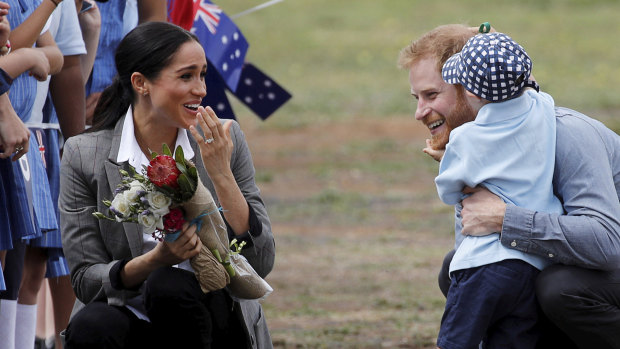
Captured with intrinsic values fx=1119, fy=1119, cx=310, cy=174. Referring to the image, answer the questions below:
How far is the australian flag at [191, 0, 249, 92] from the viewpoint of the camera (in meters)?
5.62

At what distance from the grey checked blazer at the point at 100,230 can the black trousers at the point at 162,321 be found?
0.24 ft

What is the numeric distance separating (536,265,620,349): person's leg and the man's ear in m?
1.52

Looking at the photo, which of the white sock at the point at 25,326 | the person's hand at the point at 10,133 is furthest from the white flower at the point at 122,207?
the white sock at the point at 25,326

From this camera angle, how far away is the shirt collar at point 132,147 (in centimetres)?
387

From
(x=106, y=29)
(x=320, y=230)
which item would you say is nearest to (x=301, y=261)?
(x=320, y=230)

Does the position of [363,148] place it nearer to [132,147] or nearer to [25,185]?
[25,185]

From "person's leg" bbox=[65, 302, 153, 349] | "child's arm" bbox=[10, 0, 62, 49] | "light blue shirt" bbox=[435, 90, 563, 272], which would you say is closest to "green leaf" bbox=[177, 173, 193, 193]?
"person's leg" bbox=[65, 302, 153, 349]

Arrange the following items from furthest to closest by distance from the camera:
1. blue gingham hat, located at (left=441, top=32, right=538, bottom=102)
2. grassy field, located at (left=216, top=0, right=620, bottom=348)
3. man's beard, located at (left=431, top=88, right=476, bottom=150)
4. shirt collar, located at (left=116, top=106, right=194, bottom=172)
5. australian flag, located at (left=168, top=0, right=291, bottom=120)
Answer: grassy field, located at (left=216, top=0, right=620, bottom=348) → australian flag, located at (left=168, top=0, right=291, bottom=120) → shirt collar, located at (left=116, top=106, right=194, bottom=172) → man's beard, located at (left=431, top=88, right=476, bottom=150) → blue gingham hat, located at (left=441, top=32, right=538, bottom=102)

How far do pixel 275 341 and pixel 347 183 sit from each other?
6.66 m

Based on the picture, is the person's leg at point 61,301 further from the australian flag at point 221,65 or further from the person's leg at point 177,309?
the person's leg at point 177,309

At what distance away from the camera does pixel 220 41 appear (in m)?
5.68

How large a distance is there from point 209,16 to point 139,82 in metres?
1.77

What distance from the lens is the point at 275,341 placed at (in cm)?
574

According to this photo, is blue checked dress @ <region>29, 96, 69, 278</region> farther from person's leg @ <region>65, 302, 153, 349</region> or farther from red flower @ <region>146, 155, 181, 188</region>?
red flower @ <region>146, 155, 181, 188</region>
